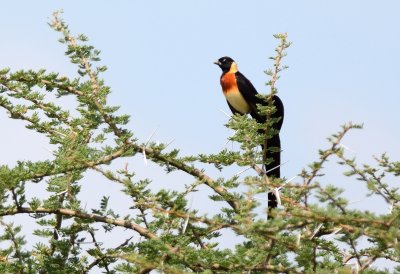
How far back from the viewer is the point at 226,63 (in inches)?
351

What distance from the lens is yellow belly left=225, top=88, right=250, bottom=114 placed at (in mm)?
7711

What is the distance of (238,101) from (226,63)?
4.17 ft

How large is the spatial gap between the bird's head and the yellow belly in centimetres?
87

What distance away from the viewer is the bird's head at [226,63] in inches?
345

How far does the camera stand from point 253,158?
5.31 m

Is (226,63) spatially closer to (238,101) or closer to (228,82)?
(228,82)

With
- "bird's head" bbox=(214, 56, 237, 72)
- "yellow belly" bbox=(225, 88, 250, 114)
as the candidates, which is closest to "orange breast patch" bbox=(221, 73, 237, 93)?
"yellow belly" bbox=(225, 88, 250, 114)

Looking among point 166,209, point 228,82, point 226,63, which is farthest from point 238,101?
point 166,209

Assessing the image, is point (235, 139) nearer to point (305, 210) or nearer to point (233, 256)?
point (233, 256)

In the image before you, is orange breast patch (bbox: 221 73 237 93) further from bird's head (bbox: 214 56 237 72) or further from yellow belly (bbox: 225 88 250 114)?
bird's head (bbox: 214 56 237 72)

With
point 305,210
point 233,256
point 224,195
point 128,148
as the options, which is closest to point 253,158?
point 224,195

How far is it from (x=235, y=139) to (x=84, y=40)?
1204mm

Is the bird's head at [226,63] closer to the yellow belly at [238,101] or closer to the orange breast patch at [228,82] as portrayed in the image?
the orange breast patch at [228,82]

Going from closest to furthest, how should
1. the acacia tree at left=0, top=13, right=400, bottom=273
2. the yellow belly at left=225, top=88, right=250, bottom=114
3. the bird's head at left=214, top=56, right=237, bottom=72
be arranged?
the acacia tree at left=0, top=13, right=400, bottom=273
the yellow belly at left=225, top=88, right=250, bottom=114
the bird's head at left=214, top=56, right=237, bottom=72
